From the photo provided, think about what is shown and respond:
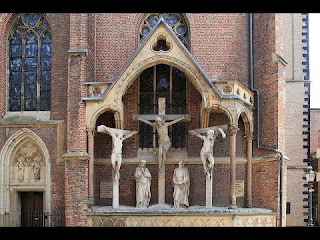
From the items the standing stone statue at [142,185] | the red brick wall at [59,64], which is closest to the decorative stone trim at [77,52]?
the red brick wall at [59,64]

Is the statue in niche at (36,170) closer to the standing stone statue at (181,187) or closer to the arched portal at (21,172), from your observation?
the arched portal at (21,172)

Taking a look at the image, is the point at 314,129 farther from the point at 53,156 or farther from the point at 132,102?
the point at 53,156

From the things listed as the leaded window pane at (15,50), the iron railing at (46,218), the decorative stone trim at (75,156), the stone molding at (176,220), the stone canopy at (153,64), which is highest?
the leaded window pane at (15,50)

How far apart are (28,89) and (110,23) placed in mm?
3708

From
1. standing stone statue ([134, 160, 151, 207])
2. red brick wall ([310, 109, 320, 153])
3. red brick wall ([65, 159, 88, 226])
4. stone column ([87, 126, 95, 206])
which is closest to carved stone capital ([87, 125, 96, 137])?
stone column ([87, 126, 95, 206])

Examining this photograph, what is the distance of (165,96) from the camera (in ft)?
59.0

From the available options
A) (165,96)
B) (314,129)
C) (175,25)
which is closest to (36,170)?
(165,96)

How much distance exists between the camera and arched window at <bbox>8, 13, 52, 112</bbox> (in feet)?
60.6

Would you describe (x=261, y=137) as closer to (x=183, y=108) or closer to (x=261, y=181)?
(x=261, y=181)

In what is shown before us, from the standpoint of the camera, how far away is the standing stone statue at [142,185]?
54.3 ft

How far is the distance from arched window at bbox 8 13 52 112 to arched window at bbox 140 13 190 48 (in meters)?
3.38

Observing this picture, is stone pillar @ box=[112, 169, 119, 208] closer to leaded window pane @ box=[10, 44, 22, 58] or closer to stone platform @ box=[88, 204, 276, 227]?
stone platform @ box=[88, 204, 276, 227]

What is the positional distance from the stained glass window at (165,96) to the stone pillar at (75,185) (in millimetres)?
2524

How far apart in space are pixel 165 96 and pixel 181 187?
3.31m
